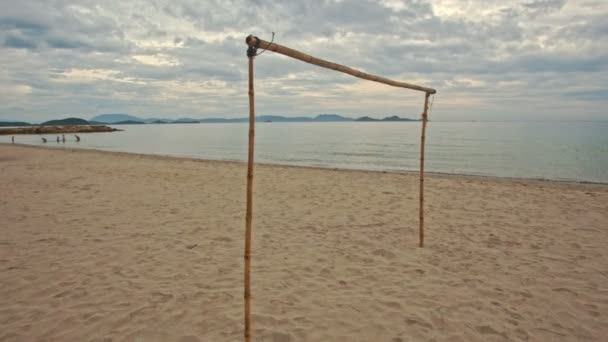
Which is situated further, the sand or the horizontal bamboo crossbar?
the sand

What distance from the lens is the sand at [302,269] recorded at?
3.74 meters

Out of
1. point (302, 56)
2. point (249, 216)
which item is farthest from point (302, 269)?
point (302, 56)

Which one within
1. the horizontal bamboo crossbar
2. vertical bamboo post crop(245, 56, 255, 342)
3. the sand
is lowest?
the sand

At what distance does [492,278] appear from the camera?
200 inches

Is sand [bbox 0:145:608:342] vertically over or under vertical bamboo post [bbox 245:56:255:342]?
under

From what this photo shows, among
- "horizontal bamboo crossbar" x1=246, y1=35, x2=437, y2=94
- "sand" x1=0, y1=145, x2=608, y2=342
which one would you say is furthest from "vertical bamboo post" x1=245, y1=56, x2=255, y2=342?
"sand" x1=0, y1=145, x2=608, y2=342

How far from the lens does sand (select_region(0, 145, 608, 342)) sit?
374 centimetres

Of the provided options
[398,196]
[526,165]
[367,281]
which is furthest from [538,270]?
[526,165]

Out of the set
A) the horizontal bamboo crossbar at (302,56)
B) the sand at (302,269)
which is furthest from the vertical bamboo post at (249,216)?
the sand at (302,269)

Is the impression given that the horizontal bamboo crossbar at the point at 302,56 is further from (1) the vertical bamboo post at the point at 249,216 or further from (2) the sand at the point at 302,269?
(2) the sand at the point at 302,269

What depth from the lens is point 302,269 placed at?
5.28m

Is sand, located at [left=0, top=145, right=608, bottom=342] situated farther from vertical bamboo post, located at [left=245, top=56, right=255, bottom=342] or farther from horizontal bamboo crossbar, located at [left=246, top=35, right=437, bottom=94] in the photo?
horizontal bamboo crossbar, located at [left=246, top=35, right=437, bottom=94]

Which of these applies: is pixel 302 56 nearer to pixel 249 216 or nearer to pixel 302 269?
pixel 249 216

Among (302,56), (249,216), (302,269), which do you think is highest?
(302,56)
